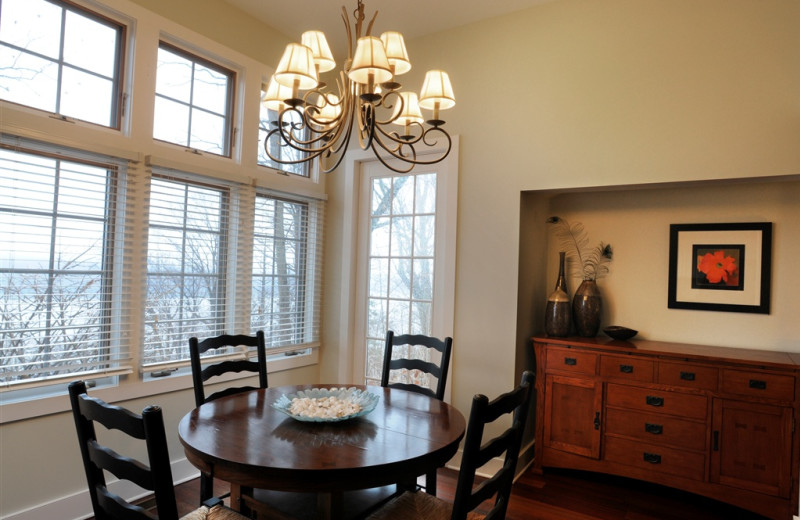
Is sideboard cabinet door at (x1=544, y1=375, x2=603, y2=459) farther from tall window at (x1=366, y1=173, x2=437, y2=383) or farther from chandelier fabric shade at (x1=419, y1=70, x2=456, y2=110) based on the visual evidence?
chandelier fabric shade at (x1=419, y1=70, x2=456, y2=110)

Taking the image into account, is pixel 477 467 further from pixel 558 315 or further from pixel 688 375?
pixel 558 315

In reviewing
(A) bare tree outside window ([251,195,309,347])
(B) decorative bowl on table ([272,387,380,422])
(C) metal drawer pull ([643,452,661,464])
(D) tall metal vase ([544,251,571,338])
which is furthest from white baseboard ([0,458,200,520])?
(C) metal drawer pull ([643,452,661,464])

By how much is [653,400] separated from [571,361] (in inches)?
20.1

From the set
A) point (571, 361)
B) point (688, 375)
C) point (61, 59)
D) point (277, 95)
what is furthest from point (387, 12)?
point (688, 375)

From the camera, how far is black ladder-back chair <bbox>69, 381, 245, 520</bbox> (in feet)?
4.13

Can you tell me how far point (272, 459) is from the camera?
5.00 feet

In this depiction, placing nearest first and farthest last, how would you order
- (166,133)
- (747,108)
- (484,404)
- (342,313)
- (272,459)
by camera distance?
1. (484,404)
2. (272,459)
3. (747,108)
4. (166,133)
5. (342,313)

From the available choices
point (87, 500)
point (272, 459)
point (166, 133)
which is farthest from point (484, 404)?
point (166, 133)

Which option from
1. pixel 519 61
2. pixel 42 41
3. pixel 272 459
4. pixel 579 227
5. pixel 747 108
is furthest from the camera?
pixel 579 227

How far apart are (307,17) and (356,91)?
5.79ft

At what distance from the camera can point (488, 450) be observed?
1.46 m

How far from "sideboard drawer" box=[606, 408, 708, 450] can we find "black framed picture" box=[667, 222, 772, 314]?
0.82m

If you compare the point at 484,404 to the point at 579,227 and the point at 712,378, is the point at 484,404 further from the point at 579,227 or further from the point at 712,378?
the point at 579,227

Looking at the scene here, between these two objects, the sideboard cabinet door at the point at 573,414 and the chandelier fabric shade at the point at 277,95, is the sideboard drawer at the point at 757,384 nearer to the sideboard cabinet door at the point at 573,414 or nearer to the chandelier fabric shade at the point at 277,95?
the sideboard cabinet door at the point at 573,414
